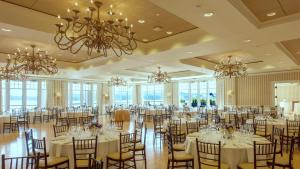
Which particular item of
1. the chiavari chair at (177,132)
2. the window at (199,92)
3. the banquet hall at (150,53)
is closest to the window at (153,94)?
the window at (199,92)

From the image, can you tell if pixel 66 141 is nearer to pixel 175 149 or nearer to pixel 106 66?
pixel 175 149

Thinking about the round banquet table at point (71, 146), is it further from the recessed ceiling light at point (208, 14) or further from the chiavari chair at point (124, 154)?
the recessed ceiling light at point (208, 14)

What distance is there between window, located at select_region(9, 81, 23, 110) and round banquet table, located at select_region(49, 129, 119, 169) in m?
13.2

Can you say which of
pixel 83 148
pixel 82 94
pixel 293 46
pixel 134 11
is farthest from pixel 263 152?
pixel 82 94

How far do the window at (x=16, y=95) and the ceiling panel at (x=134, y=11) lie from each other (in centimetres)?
1320

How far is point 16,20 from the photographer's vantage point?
5.03m

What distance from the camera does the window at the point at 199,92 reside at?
1877 centimetres

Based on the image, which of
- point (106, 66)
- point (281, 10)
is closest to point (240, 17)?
point (281, 10)

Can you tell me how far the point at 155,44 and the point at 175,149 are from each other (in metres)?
3.77

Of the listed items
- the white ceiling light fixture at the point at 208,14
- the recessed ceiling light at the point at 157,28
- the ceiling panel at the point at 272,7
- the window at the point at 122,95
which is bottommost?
the window at the point at 122,95

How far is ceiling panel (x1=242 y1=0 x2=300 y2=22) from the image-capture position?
4551 mm

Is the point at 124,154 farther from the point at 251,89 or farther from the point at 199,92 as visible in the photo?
the point at 199,92

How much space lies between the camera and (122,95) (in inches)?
966

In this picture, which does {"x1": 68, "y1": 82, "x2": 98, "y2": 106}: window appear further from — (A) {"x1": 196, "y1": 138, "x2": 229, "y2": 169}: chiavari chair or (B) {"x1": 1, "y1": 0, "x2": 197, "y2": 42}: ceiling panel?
(A) {"x1": 196, "y1": 138, "x2": 229, "y2": 169}: chiavari chair
